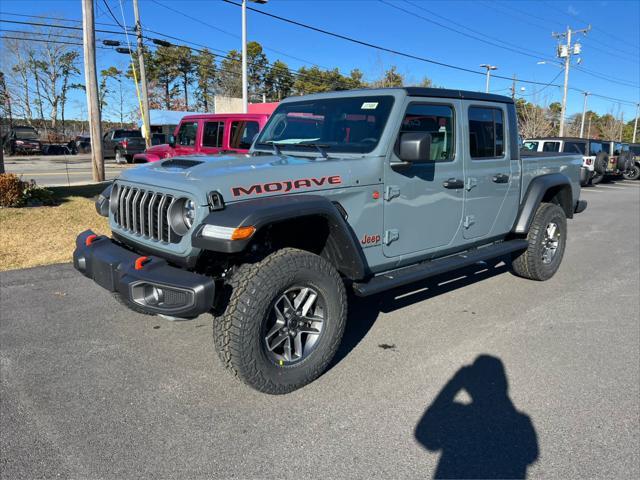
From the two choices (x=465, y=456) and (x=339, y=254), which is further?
(x=339, y=254)

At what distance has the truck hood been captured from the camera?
2.96 meters

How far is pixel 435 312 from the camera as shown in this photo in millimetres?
4621

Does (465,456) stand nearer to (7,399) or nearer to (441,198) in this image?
(441,198)

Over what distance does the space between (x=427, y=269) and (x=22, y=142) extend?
33.9m

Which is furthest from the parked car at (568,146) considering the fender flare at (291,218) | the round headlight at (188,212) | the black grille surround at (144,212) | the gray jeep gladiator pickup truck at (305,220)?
the round headlight at (188,212)

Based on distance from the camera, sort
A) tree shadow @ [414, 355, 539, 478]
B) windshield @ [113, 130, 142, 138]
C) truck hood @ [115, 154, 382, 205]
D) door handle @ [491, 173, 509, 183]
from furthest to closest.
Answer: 1. windshield @ [113, 130, 142, 138]
2. door handle @ [491, 173, 509, 183]
3. truck hood @ [115, 154, 382, 205]
4. tree shadow @ [414, 355, 539, 478]

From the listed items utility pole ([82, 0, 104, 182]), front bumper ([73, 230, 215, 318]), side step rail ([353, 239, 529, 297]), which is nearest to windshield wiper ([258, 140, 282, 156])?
side step rail ([353, 239, 529, 297])

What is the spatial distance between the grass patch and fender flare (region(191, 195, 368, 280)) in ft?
14.3

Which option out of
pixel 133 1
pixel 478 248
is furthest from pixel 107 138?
pixel 478 248

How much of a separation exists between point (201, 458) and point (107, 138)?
29.8 meters

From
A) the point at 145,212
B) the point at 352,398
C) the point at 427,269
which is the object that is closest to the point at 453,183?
the point at 427,269

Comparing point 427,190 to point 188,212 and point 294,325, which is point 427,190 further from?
point 188,212

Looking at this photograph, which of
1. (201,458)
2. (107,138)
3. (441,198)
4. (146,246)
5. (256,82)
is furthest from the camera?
(256,82)

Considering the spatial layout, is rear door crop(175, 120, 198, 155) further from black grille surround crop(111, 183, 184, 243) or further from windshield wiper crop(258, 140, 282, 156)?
black grille surround crop(111, 183, 184, 243)
